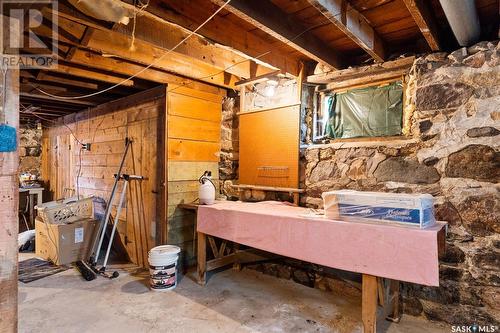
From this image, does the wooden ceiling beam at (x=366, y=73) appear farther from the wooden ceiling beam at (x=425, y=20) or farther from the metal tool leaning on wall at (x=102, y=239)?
the metal tool leaning on wall at (x=102, y=239)

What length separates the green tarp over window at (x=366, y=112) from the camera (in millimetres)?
2564

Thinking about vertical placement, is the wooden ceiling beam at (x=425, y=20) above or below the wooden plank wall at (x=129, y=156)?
above

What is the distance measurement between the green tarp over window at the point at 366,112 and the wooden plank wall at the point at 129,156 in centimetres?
191

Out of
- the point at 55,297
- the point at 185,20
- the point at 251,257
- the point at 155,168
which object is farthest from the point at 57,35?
the point at 251,257

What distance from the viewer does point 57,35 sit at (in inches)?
85.4

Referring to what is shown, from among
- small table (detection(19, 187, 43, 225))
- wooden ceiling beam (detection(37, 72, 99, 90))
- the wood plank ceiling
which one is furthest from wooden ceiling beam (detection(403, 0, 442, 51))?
small table (detection(19, 187, 43, 225))

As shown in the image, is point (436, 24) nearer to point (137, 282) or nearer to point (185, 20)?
point (185, 20)

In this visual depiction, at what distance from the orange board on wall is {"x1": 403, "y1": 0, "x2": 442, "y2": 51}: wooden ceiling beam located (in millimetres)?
1240

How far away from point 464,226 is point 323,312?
4.25 feet

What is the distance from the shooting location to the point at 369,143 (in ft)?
8.57

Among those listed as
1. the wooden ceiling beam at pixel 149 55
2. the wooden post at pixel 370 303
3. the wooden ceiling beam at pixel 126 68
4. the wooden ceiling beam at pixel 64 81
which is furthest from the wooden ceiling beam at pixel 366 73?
the wooden ceiling beam at pixel 64 81

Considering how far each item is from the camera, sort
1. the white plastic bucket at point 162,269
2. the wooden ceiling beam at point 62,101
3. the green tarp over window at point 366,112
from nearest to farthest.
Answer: the green tarp over window at point 366,112, the white plastic bucket at point 162,269, the wooden ceiling beam at point 62,101

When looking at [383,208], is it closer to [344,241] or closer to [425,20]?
[344,241]

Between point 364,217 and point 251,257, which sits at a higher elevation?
point 364,217
